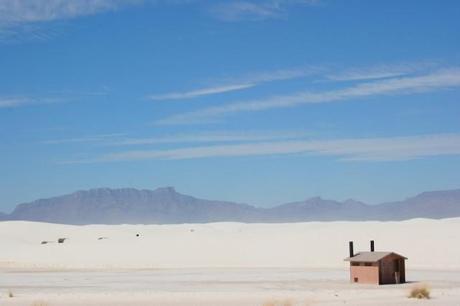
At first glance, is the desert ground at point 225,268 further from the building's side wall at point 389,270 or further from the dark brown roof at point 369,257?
the dark brown roof at point 369,257

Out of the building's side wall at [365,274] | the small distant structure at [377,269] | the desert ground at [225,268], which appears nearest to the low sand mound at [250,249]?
the desert ground at [225,268]

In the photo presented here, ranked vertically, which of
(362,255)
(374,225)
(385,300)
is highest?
(374,225)

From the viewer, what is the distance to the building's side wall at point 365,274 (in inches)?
1761

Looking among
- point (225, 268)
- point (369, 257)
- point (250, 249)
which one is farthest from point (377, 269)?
point (250, 249)

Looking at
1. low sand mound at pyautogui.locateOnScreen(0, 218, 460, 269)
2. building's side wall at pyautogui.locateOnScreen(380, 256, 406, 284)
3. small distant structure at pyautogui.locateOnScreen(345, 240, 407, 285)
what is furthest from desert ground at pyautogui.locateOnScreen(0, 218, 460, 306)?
building's side wall at pyautogui.locateOnScreen(380, 256, 406, 284)

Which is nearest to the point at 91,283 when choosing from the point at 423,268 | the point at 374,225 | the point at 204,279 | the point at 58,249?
the point at 204,279

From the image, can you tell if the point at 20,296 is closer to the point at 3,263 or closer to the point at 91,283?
the point at 91,283

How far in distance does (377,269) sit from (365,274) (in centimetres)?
79

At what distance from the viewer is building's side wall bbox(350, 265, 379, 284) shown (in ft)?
147

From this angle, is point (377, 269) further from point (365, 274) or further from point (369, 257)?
point (369, 257)

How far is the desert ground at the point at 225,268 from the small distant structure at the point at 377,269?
118 cm

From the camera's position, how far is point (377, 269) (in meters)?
44.7

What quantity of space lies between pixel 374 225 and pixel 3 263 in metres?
38.9

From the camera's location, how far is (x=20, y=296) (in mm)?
37344
